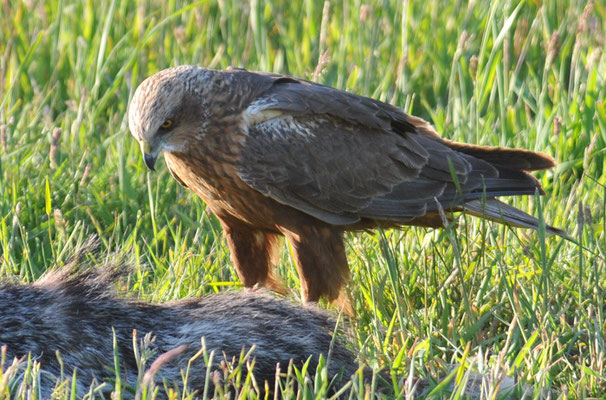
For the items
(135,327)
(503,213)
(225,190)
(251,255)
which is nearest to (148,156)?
(225,190)

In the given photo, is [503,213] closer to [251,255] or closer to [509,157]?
[509,157]

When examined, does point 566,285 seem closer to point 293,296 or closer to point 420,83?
point 293,296

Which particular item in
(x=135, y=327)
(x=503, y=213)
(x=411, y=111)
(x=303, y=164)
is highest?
(x=411, y=111)

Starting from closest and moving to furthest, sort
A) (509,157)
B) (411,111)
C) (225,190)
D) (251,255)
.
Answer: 1. (225,190)
2. (251,255)
3. (509,157)
4. (411,111)

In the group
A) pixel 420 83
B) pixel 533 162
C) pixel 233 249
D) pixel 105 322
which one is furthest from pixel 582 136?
pixel 105 322

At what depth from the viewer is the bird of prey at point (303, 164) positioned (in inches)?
173

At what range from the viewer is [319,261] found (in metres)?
4.39

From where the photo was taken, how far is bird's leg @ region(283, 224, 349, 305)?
4.37 metres

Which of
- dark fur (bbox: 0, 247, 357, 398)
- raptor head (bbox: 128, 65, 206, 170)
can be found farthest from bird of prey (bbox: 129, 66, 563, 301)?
dark fur (bbox: 0, 247, 357, 398)

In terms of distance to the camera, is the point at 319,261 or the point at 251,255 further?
the point at 251,255

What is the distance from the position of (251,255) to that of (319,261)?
402 mm

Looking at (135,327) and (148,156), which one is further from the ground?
(148,156)

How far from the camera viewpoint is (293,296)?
15.0 feet

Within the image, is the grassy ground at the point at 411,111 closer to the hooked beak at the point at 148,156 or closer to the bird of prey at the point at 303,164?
the bird of prey at the point at 303,164
